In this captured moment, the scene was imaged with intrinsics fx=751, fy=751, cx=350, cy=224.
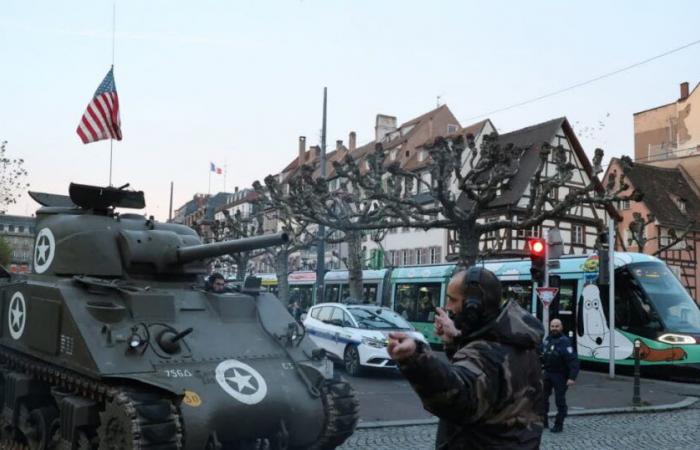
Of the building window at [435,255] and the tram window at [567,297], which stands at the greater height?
the building window at [435,255]

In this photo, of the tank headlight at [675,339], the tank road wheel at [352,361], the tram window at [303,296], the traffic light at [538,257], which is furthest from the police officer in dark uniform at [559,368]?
the tram window at [303,296]

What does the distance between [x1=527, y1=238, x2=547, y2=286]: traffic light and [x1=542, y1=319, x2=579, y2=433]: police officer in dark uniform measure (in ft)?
9.54

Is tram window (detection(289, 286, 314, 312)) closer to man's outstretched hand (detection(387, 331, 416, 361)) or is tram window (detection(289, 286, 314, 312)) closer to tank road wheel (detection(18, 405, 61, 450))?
tank road wheel (detection(18, 405, 61, 450))

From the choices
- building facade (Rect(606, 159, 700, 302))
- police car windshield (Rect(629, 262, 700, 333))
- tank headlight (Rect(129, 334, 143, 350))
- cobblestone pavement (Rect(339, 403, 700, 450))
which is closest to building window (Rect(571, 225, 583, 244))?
building facade (Rect(606, 159, 700, 302))

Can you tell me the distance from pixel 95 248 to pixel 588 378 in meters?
13.0

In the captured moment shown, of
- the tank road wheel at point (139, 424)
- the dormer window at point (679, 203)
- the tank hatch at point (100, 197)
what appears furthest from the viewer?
the dormer window at point (679, 203)

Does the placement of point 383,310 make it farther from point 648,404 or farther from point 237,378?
point 237,378

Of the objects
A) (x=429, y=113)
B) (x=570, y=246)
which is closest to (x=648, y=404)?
(x=570, y=246)

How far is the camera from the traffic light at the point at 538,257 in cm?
1352

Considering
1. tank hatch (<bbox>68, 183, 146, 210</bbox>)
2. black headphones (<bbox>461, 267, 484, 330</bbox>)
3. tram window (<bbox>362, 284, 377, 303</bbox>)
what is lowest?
tram window (<bbox>362, 284, 377, 303</bbox>)

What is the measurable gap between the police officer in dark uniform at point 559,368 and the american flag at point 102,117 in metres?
7.83

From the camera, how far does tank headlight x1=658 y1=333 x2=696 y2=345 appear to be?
1711 cm

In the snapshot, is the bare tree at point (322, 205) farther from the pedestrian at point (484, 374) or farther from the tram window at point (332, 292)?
the pedestrian at point (484, 374)

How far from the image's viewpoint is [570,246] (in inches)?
1524
